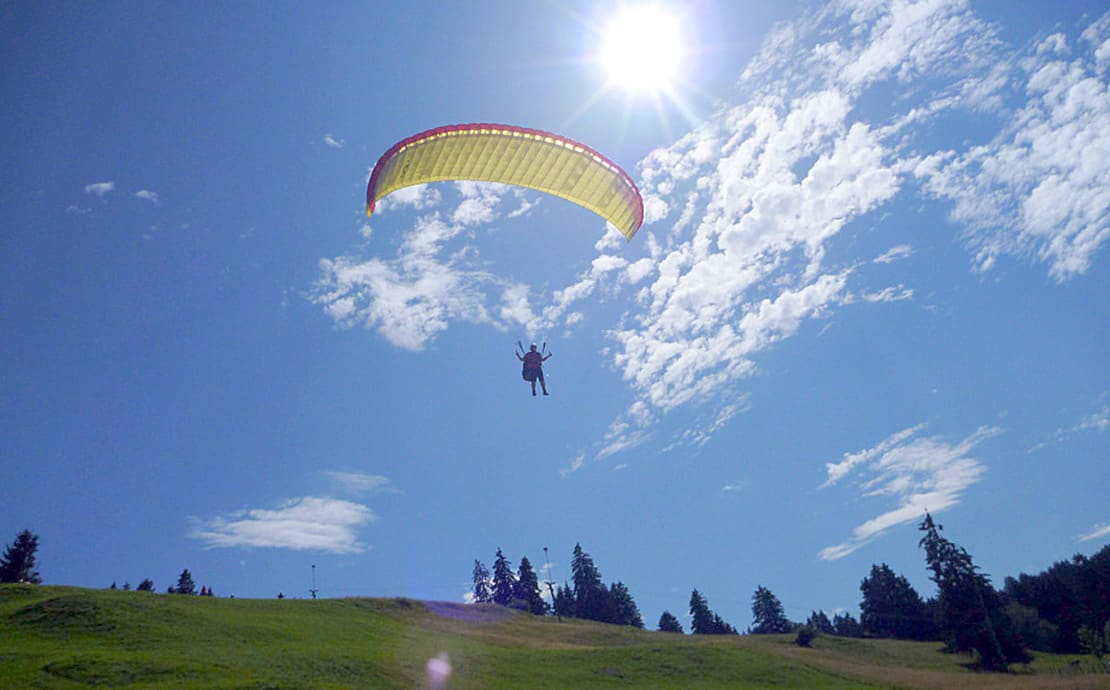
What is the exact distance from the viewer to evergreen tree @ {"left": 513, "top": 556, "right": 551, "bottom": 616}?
94312 millimetres

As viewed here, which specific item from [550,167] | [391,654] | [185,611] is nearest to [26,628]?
[185,611]

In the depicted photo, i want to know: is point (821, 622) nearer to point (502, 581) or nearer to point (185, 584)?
point (502, 581)

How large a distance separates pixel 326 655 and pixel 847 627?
3755 inches

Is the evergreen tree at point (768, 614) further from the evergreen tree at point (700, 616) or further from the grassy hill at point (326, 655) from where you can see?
the grassy hill at point (326, 655)

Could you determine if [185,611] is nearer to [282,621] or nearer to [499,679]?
[282,621]

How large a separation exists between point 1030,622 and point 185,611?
Result: 76212 millimetres

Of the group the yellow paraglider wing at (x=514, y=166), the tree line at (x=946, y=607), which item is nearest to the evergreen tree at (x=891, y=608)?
the tree line at (x=946, y=607)

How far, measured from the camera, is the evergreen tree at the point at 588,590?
97.2 metres

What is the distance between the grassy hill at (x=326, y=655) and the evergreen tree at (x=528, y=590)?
43.5 m

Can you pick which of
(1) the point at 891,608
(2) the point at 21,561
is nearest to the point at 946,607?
(1) the point at 891,608

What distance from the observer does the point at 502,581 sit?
3861 inches

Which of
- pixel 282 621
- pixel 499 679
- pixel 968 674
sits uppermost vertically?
pixel 282 621

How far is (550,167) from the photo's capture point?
23234 mm

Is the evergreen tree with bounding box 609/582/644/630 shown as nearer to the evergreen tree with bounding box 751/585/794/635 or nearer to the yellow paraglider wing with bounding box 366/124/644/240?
the evergreen tree with bounding box 751/585/794/635
